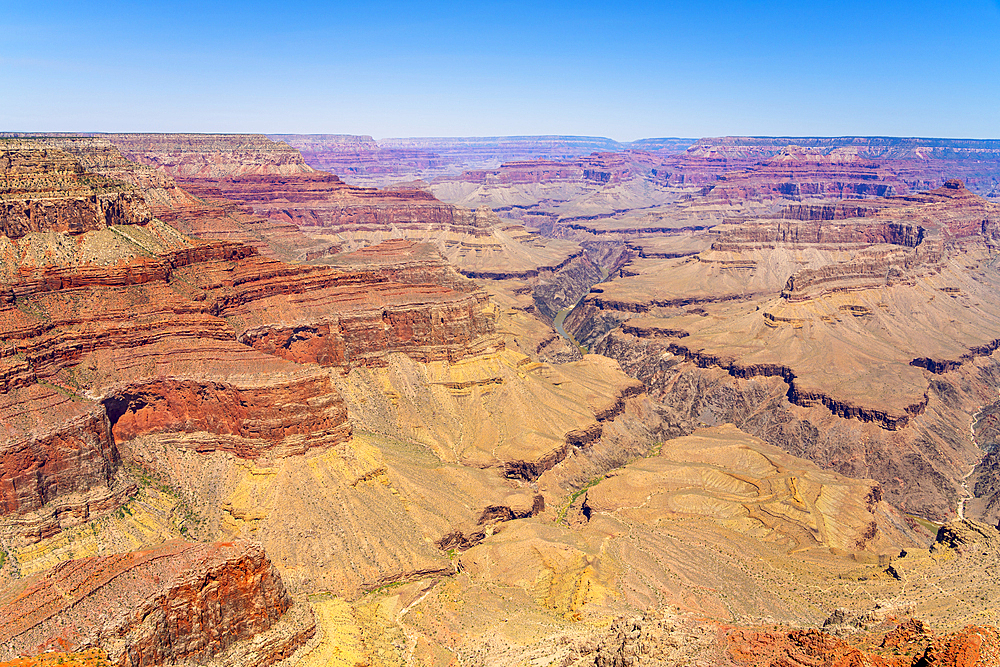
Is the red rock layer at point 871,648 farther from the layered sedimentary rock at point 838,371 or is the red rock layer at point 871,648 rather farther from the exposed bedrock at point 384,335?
the layered sedimentary rock at point 838,371

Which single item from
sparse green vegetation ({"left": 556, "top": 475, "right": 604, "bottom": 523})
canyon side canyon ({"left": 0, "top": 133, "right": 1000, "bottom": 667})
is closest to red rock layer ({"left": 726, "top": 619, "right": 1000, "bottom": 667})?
canyon side canyon ({"left": 0, "top": 133, "right": 1000, "bottom": 667})

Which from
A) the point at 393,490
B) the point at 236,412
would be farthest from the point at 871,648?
the point at 236,412

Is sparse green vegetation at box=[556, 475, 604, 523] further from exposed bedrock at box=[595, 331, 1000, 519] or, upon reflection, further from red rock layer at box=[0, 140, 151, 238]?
red rock layer at box=[0, 140, 151, 238]

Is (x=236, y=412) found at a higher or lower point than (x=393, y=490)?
higher

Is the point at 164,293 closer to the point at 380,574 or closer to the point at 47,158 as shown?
the point at 47,158

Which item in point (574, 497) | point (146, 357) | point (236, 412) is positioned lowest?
point (574, 497)

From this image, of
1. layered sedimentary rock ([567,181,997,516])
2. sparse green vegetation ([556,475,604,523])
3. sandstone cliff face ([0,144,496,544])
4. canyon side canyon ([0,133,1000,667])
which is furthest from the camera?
layered sedimentary rock ([567,181,997,516])

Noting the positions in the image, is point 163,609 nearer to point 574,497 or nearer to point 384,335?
point 574,497
